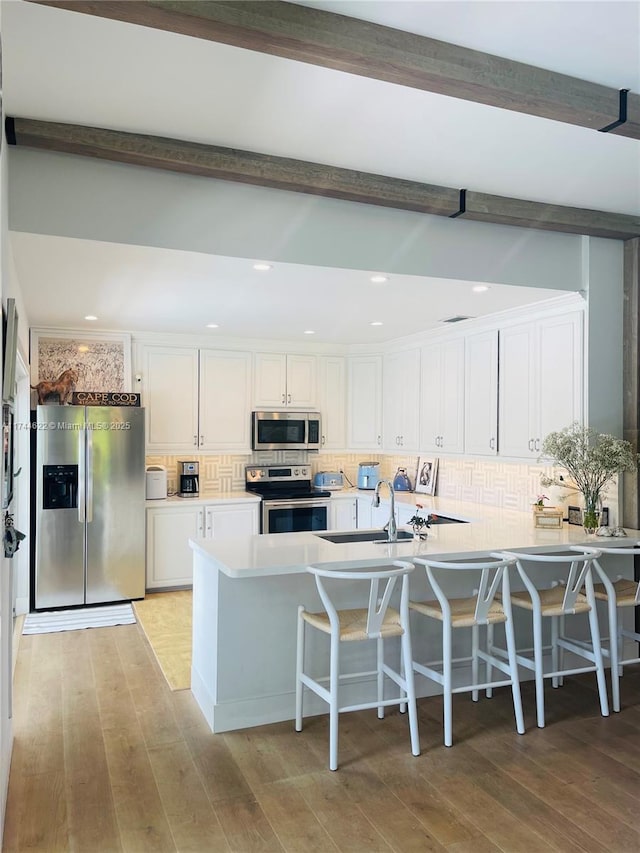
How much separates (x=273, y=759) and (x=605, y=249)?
3.57 meters

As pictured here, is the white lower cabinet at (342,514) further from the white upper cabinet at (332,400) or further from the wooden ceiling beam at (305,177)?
the wooden ceiling beam at (305,177)

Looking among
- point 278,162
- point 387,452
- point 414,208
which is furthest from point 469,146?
point 387,452

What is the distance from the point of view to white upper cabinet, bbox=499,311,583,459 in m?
4.23

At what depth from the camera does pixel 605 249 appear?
4160 millimetres

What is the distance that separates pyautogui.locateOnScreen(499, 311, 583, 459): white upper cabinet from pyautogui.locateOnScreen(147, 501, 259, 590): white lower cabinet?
261 centimetres

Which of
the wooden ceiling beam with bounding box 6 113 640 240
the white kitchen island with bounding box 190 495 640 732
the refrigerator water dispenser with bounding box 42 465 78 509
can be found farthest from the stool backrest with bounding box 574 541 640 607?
the refrigerator water dispenser with bounding box 42 465 78 509

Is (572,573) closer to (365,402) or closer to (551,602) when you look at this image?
(551,602)

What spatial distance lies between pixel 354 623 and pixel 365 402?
3.86 meters

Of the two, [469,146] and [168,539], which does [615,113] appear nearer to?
[469,146]

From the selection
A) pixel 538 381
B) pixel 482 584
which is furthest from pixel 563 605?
pixel 538 381

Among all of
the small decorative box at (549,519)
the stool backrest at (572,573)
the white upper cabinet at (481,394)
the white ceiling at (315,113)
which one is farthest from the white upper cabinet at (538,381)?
the stool backrest at (572,573)

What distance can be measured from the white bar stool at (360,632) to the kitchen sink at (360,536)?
54cm

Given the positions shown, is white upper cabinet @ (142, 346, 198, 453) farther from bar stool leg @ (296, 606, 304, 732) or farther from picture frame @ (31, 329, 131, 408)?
bar stool leg @ (296, 606, 304, 732)

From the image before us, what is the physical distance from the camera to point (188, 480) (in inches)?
241
